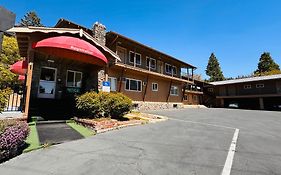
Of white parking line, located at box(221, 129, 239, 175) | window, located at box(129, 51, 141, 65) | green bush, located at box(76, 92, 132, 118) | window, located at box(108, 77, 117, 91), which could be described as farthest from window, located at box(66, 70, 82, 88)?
white parking line, located at box(221, 129, 239, 175)

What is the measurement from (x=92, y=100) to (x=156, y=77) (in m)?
16.0

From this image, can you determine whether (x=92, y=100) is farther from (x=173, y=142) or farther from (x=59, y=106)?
(x=173, y=142)

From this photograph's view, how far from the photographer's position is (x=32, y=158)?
4891 mm

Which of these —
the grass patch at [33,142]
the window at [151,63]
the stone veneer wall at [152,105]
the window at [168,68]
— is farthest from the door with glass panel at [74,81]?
the window at [168,68]

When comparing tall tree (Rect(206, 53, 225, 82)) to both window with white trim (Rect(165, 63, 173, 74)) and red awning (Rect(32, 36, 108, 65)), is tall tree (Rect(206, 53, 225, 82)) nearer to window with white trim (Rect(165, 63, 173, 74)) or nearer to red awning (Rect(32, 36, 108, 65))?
window with white trim (Rect(165, 63, 173, 74))

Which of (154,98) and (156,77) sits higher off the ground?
(156,77)

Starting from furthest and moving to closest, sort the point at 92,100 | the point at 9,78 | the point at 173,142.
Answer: the point at 9,78 < the point at 92,100 < the point at 173,142

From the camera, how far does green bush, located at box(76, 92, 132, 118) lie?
997cm

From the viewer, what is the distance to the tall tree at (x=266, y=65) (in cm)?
5450

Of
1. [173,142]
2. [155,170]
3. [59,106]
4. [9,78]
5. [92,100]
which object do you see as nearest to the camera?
[155,170]

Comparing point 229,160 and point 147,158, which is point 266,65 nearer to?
point 229,160

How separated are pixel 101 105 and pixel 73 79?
531 centimetres

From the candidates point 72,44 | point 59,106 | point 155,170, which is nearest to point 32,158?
point 155,170

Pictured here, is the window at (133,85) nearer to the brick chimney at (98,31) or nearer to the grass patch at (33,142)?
the brick chimney at (98,31)
